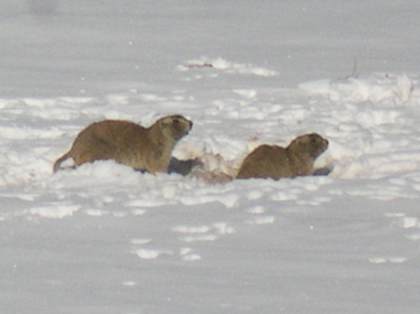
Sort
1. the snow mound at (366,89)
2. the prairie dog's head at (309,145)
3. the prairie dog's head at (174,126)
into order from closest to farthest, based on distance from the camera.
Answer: the prairie dog's head at (309,145) → the prairie dog's head at (174,126) → the snow mound at (366,89)

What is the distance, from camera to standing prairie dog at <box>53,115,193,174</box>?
9.85 m

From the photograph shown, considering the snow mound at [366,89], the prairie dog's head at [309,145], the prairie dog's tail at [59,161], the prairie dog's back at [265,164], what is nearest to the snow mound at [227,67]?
Result: the snow mound at [366,89]

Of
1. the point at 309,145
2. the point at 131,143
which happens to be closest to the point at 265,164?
the point at 309,145

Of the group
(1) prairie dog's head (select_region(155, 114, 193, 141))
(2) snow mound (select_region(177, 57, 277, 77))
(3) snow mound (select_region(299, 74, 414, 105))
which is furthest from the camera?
(2) snow mound (select_region(177, 57, 277, 77))

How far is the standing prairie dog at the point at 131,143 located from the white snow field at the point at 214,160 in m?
0.28

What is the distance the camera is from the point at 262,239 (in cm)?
788

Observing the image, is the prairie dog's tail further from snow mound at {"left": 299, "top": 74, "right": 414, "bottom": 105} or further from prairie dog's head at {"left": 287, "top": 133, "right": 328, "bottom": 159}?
snow mound at {"left": 299, "top": 74, "right": 414, "bottom": 105}

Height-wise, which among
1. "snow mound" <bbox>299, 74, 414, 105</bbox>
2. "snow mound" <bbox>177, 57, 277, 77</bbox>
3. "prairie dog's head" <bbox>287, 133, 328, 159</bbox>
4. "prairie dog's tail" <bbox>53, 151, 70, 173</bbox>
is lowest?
"snow mound" <bbox>177, 57, 277, 77</bbox>

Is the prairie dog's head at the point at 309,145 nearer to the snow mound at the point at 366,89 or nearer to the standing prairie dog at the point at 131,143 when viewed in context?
the standing prairie dog at the point at 131,143

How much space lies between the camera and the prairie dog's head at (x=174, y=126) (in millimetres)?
10265

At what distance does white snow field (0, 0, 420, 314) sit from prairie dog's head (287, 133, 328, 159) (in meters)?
0.19

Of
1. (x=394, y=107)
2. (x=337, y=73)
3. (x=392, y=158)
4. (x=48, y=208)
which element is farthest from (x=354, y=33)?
(x=48, y=208)

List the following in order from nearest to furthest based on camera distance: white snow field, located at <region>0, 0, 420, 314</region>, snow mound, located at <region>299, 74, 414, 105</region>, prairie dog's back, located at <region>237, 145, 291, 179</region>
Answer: white snow field, located at <region>0, 0, 420, 314</region>, prairie dog's back, located at <region>237, 145, 291, 179</region>, snow mound, located at <region>299, 74, 414, 105</region>

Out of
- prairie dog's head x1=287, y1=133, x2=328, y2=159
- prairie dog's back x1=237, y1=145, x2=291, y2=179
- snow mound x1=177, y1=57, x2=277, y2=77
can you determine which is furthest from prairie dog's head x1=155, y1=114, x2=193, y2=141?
snow mound x1=177, y1=57, x2=277, y2=77
